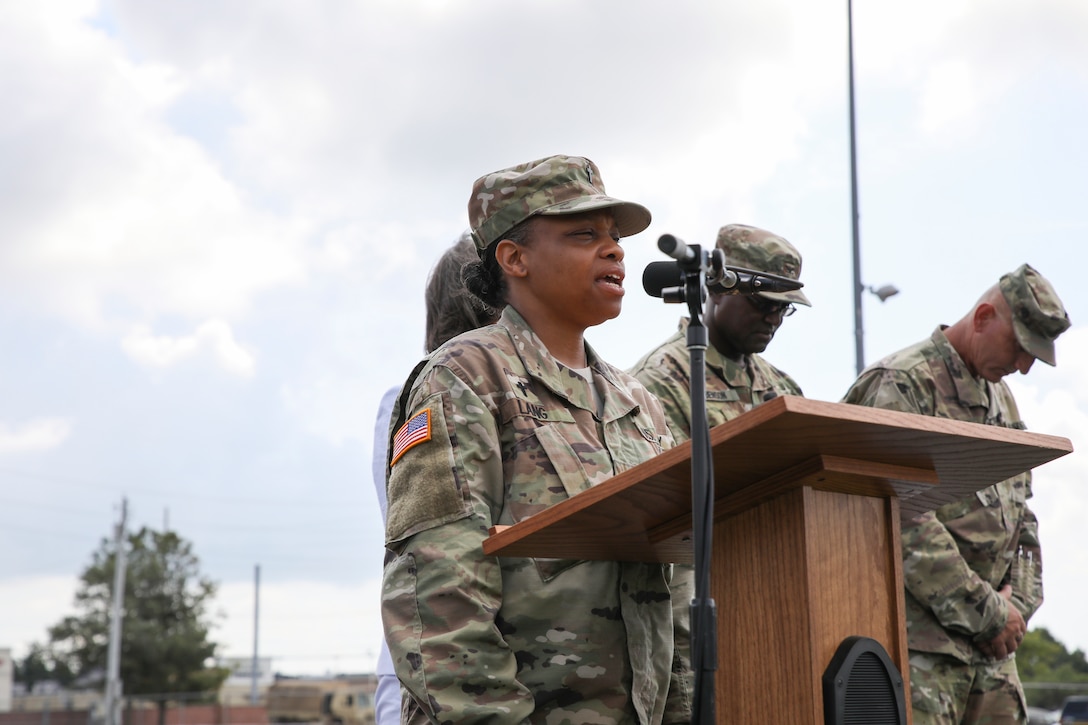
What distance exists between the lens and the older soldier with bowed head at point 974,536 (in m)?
4.68

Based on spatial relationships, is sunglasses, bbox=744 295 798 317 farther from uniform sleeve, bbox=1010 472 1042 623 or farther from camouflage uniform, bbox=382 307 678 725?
camouflage uniform, bbox=382 307 678 725

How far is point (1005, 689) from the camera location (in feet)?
15.9

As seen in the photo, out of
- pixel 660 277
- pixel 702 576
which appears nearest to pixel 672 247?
pixel 660 277

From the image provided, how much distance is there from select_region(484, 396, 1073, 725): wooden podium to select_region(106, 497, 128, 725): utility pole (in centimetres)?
3801

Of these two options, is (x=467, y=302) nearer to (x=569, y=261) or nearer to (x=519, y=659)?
(x=569, y=261)

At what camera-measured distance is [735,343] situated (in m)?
5.24

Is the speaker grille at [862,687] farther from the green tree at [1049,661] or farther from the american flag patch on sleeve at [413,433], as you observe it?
the green tree at [1049,661]

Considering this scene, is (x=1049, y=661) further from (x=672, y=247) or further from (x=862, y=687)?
(x=672, y=247)

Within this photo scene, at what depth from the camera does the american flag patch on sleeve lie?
2559 mm

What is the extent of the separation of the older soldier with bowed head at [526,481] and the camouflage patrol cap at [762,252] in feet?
7.31

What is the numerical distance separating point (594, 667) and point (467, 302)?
5.91ft

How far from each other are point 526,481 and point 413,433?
0.28 meters

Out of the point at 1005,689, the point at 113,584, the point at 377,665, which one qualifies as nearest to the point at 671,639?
the point at 377,665

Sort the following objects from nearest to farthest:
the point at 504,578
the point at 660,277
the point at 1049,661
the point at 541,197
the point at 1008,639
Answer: the point at 660,277
the point at 504,578
the point at 541,197
the point at 1008,639
the point at 1049,661
